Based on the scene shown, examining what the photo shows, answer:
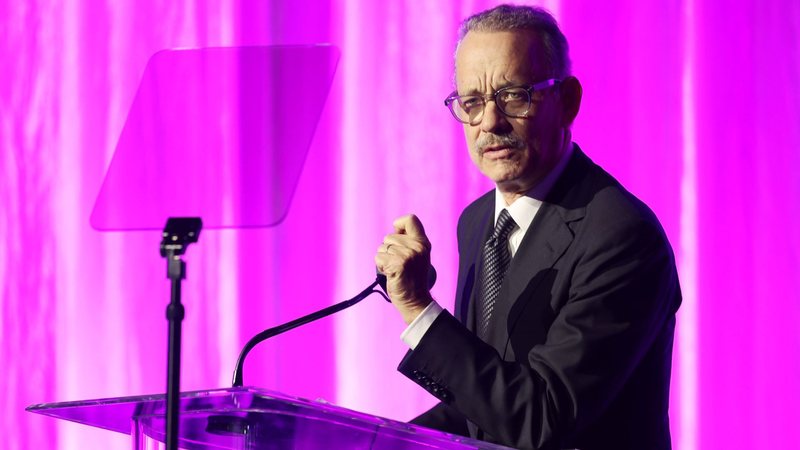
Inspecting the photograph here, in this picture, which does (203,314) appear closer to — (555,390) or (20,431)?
(20,431)

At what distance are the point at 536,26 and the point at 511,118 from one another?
17 cm

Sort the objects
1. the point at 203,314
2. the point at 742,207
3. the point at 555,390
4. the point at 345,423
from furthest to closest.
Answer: the point at 203,314
the point at 742,207
the point at 555,390
the point at 345,423

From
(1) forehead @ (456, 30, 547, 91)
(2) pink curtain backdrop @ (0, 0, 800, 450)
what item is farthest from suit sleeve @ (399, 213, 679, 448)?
(2) pink curtain backdrop @ (0, 0, 800, 450)

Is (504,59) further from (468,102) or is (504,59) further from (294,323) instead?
(294,323)

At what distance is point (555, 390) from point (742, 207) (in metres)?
1.52

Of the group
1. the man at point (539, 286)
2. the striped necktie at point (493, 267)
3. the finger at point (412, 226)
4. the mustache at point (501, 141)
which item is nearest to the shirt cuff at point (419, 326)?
the man at point (539, 286)

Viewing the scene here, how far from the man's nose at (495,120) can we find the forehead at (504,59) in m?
0.04

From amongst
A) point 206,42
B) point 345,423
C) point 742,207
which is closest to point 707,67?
point 742,207

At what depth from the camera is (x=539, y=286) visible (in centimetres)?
164

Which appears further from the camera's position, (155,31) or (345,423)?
(155,31)

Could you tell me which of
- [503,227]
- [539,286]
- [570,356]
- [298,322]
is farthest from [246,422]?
[503,227]

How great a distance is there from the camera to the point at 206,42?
3.03m

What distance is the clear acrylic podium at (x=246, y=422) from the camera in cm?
113

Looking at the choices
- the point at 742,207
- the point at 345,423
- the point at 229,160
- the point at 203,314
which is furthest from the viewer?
the point at 203,314
